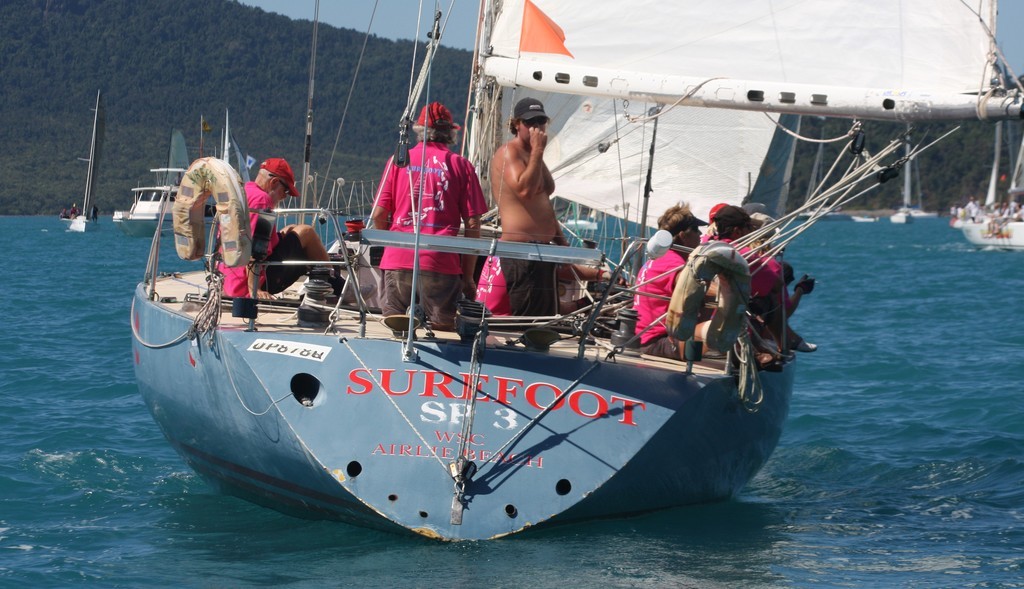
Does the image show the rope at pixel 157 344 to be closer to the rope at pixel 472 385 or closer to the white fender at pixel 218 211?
the white fender at pixel 218 211

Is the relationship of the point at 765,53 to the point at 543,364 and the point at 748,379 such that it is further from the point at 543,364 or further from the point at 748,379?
the point at 543,364

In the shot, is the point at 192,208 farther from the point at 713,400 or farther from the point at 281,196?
the point at 713,400

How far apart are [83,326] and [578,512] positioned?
1285 cm

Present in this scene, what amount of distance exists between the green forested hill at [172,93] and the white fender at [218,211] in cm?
9815

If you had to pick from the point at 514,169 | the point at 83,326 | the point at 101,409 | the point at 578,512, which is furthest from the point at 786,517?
the point at 83,326

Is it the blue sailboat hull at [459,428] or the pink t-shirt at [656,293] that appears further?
the pink t-shirt at [656,293]

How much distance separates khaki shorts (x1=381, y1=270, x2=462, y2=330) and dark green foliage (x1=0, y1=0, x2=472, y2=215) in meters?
96.6

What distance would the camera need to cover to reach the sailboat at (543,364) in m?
6.56

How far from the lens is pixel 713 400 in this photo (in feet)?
22.7

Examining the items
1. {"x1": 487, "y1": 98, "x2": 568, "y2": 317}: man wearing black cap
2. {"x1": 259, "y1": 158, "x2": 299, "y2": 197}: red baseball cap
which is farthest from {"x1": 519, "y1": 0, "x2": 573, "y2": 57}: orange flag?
{"x1": 259, "y1": 158, "x2": 299, "y2": 197}: red baseball cap

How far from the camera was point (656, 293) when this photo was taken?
24.1 feet

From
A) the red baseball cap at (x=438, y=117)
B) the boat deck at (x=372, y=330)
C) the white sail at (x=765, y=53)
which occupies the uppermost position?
the white sail at (x=765, y=53)

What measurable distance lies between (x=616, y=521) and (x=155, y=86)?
478 feet

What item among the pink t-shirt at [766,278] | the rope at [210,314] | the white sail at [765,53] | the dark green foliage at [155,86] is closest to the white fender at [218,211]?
the rope at [210,314]
